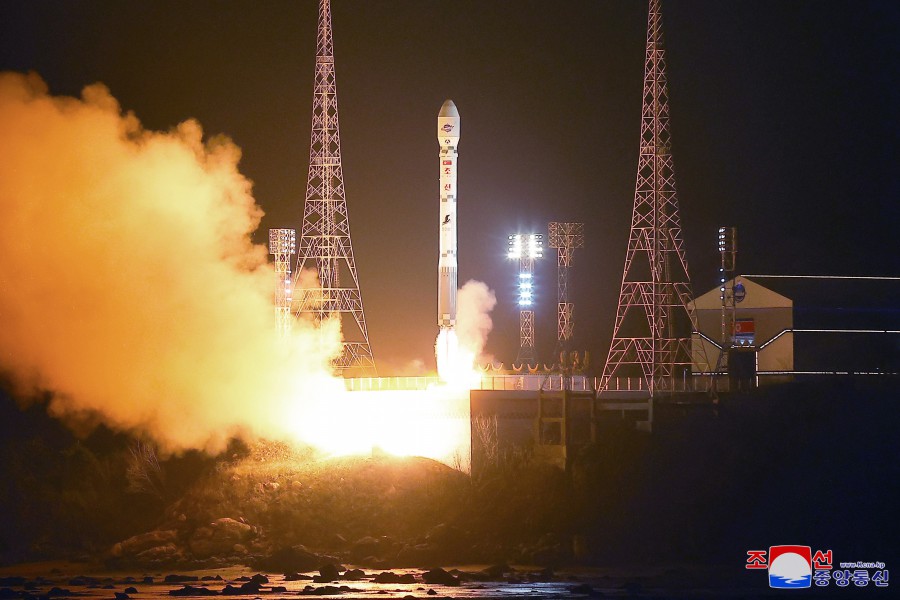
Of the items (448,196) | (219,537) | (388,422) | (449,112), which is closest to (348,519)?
(219,537)

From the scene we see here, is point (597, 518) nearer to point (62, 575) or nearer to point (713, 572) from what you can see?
point (713, 572)

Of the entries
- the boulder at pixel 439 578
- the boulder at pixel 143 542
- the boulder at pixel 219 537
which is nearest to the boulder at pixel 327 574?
the boulder at pixel 439 578

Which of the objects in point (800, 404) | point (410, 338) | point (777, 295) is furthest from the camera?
point (410, 338)

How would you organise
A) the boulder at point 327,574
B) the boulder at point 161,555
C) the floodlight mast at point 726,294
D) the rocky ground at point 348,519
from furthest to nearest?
the floodlight mast at point 726,294, the boulder at point 161,555, the rocky ground at point 348,519, the boulder at point 327,574

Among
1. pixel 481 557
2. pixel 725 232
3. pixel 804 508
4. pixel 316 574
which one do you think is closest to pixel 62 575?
pixel 316 574

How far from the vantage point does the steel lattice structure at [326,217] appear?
77375 mm

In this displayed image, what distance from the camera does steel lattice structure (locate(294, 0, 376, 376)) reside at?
7738 centimetres

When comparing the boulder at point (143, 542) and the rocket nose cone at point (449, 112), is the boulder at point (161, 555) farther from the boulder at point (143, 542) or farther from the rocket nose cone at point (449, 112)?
the rocket nose cone at point (449, 112)

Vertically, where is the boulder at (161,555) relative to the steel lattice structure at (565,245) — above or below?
below

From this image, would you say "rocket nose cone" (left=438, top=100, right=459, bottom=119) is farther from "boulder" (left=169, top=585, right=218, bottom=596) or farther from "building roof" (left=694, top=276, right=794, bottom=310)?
"boulder" (left=169, top=585, right=218, bottom=596)

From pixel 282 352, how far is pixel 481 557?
45.5ft

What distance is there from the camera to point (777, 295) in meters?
78.8

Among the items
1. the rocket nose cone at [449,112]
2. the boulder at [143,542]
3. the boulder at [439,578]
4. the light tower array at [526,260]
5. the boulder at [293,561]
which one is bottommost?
the boulder at [439,578]

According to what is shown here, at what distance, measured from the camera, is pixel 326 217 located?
77.7 metres
